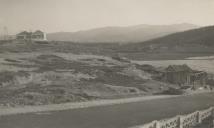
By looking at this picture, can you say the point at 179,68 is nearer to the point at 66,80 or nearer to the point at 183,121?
the point at 66,80

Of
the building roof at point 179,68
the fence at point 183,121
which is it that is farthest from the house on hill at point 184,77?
the fence at point 183,121

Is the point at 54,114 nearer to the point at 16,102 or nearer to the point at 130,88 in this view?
the point at 16,102

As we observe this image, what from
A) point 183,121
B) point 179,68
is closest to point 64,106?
point 183,121

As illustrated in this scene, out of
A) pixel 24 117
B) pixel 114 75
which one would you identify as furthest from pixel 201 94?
pixel 24 117

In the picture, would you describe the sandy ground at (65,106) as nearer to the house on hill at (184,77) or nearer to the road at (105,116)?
the road at (105,116)

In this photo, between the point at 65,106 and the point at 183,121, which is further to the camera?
the point at 65,106

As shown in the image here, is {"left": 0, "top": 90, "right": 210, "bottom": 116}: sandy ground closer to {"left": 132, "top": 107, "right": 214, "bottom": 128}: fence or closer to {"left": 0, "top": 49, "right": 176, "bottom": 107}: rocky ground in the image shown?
{"left": 0, "top": 49, "right": 176, "bottom": 107}: rocky ground
